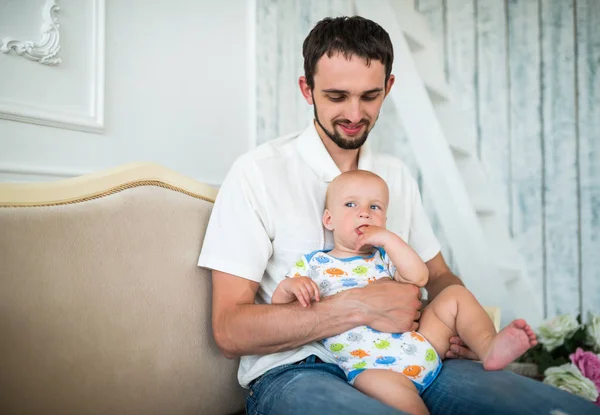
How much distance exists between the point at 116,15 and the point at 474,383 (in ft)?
4.98

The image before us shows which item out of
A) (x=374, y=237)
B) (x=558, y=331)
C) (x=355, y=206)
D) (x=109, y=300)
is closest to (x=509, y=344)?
(x=374, y=237)

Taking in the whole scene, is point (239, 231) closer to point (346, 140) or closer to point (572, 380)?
point (346, 140)

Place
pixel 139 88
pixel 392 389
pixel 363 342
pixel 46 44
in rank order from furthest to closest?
pixel 139 88, pixel 46 44, pixel 363 342, pixel 392 389

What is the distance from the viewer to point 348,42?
153 centimetres

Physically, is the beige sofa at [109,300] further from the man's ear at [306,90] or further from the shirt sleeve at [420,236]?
the shirt sleeve at [420,236]

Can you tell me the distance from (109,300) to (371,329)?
604 mm

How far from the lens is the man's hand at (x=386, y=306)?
125cm

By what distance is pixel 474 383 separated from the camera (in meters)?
1.22

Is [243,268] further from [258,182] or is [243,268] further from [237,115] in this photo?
[237,115]

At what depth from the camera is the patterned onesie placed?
1232mm

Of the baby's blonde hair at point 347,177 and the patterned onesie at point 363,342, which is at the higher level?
the baby's blonde hair at point 347,177

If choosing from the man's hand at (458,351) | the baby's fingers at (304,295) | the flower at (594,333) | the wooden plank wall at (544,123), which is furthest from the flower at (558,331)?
the baby's fingers at (304,295)

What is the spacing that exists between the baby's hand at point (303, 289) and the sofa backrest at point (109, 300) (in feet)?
1.02

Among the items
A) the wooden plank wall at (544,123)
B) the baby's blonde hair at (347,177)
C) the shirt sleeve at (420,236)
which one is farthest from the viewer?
the wooden plank wall at (544,123)
